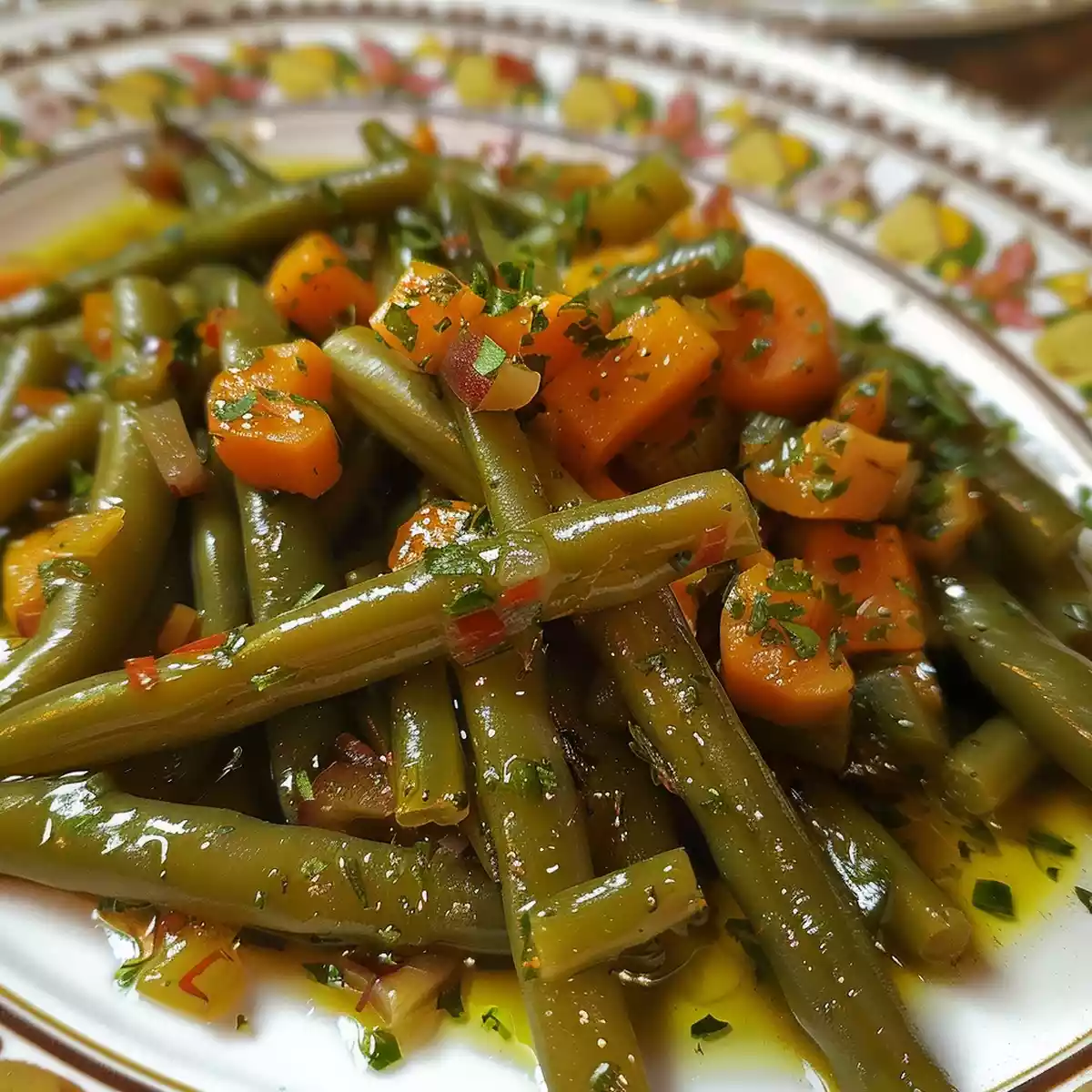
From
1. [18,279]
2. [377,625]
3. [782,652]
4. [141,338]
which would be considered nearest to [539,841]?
[377,625]

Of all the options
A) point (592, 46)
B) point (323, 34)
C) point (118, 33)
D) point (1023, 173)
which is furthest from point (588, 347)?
point (118, 33)

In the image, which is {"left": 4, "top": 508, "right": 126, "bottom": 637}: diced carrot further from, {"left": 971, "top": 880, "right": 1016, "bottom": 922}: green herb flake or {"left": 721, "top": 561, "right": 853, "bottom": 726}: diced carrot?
{"left": 971, "top": 880, "right": 1016, "bottom": 922}: green herb flake

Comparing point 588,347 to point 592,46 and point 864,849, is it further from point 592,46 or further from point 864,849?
point 592,46

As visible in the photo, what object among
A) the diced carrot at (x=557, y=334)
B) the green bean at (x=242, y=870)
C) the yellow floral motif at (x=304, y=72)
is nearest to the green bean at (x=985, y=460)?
the diced carrot at (x=557, y=334)

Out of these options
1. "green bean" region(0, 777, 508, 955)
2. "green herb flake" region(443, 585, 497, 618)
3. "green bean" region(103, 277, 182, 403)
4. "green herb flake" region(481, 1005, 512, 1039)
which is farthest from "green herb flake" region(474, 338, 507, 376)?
"green herb flake" region(481, 1005, 512, 1039)

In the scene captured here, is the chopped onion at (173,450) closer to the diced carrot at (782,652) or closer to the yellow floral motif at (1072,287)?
the diced carrot at (782,652)

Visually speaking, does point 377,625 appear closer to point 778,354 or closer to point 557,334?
point 557,334
